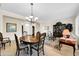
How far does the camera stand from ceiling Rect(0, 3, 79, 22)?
206 centimetres

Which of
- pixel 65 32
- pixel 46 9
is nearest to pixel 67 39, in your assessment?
pixel 65 32

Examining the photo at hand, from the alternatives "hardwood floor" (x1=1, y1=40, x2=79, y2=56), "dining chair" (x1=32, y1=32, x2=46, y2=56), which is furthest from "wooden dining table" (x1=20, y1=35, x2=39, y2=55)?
"hardwood floor" (x1=1, y1=40, x2=79, y2=56)

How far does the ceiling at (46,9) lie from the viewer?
2.06 metres

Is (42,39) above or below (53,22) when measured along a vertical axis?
below

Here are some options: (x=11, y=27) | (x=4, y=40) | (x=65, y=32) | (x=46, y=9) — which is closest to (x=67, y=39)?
(x=65, y=32)

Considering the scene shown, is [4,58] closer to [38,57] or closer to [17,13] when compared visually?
[38,57]

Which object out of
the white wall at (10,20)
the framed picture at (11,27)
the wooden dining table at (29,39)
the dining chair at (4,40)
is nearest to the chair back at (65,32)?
the wooden dining table at (29,39)

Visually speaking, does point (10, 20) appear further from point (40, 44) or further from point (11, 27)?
point (40, 44)

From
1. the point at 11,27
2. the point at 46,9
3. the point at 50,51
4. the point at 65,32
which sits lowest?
the point at 50,51

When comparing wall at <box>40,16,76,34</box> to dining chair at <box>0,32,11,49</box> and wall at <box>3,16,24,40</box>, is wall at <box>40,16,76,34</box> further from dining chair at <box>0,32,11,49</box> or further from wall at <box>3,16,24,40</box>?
dining chair at <box>0,32,11,49</box>

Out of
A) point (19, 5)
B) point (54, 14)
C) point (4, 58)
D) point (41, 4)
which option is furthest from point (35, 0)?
point (4, 58)

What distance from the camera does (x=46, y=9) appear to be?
6.89 ft

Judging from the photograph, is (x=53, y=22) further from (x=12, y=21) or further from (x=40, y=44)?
(x=12, y=21)

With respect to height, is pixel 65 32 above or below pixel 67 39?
above
